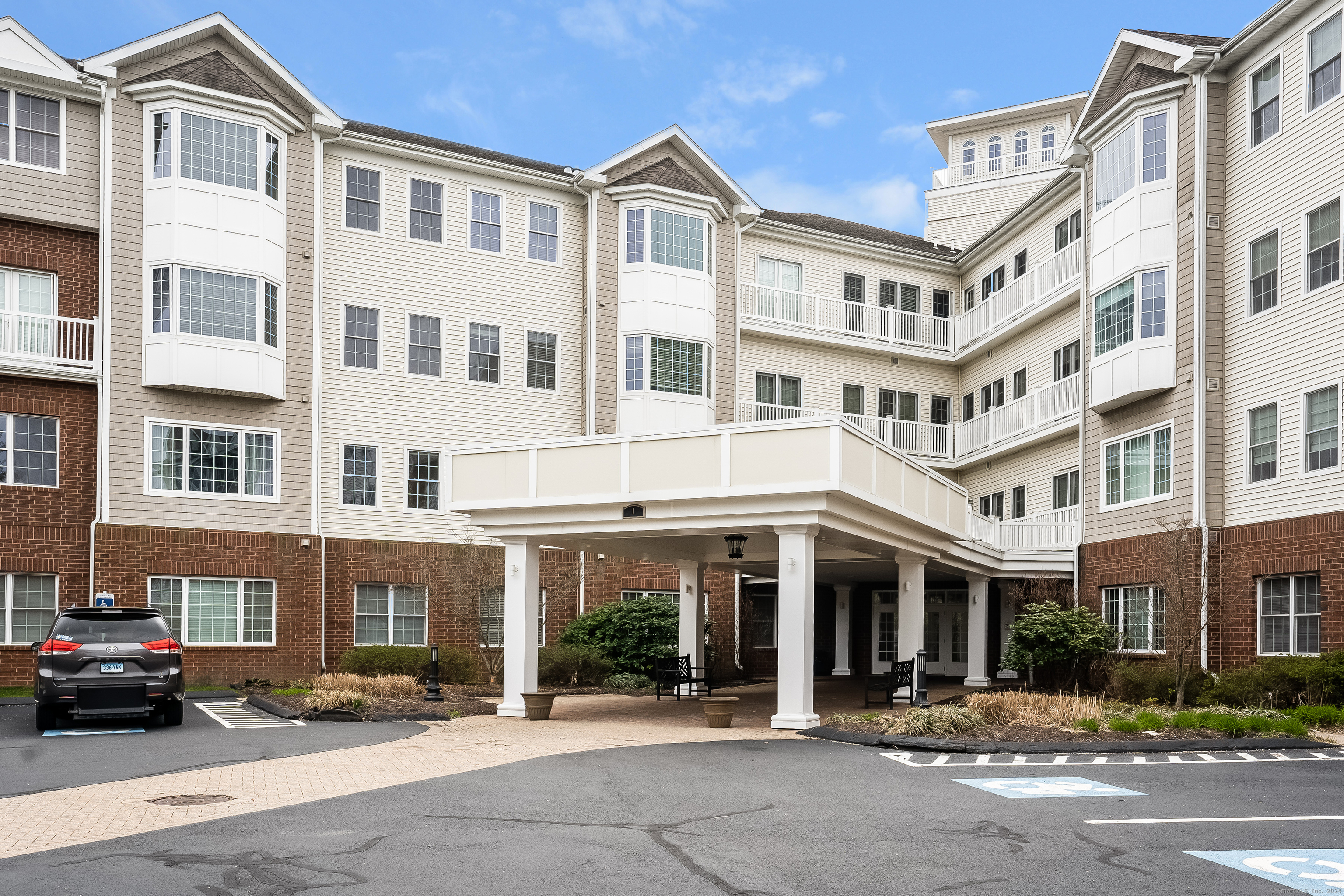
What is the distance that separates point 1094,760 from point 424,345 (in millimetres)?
20360

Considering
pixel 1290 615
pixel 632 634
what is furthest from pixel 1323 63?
pixel 632 634

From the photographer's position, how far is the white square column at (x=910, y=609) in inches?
862

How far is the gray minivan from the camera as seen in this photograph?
55.8ft

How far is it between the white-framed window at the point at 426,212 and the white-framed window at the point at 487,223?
2.72 ft

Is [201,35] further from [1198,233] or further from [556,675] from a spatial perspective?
[1198,233]

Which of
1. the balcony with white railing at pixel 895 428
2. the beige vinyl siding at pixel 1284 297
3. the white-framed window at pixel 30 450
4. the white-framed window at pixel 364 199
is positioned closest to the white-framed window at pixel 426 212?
the white-framed window at pixel 364 199

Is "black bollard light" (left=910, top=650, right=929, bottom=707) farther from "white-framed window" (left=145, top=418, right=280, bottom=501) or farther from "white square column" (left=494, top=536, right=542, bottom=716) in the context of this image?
"white-framed window" (left=145, top=418, right=280, bottom=501)

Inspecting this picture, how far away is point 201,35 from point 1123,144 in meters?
20.1

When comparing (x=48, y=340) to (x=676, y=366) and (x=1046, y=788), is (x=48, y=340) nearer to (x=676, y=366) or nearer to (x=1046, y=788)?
(x=676, y=366)

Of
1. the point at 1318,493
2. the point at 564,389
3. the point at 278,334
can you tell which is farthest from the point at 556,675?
the point at 1318,493

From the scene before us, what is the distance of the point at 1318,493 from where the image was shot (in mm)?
21016

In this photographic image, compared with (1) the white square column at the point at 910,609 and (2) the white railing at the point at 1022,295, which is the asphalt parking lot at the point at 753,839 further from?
(2) the white railing at the point at 1022,295

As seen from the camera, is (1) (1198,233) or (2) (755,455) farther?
(1) (1198,233)

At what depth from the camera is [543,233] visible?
31.9 metres
